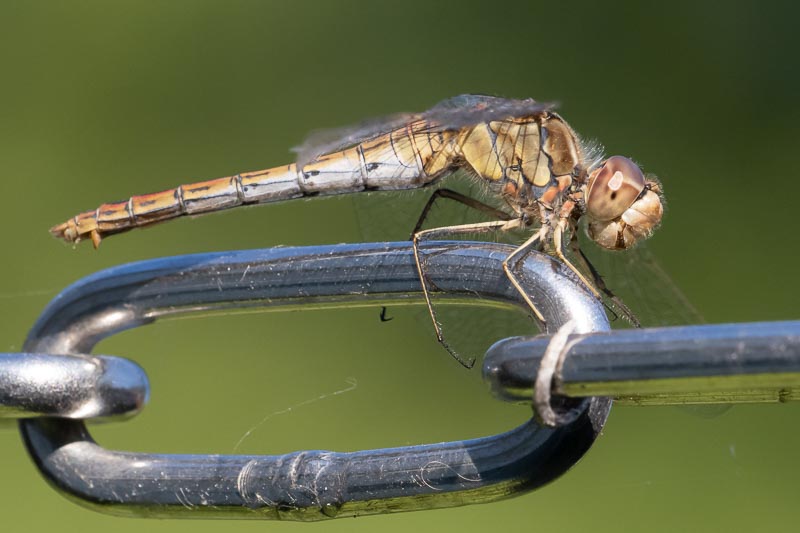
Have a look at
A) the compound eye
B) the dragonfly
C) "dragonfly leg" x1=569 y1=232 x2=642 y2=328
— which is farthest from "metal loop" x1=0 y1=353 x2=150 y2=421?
the compound eye

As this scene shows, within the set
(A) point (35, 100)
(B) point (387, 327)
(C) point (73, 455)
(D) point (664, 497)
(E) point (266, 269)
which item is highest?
(A) point (35, 100)

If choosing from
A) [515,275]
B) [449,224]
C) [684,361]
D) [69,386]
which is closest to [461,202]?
[449,224]

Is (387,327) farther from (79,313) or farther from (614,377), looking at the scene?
(614,377)

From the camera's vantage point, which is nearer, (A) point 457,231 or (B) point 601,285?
(A) point 457,231

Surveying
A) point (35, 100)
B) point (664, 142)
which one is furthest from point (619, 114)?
point (35, 100)

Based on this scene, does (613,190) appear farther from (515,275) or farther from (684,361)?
(684,361)

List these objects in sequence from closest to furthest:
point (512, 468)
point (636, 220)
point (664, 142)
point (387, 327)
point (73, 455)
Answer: point (512, 468) → point (73, 455) → point (636, 220) → point (387, 327) → point (664, 142)

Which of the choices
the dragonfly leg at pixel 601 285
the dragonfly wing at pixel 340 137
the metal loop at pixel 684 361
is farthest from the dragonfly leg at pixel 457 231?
the metal loop at pixel 684 361
